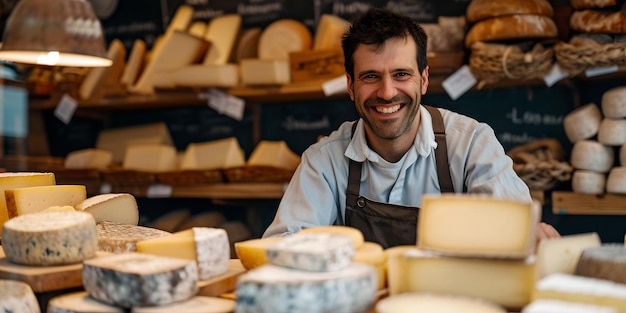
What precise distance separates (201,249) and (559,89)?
2592 mm

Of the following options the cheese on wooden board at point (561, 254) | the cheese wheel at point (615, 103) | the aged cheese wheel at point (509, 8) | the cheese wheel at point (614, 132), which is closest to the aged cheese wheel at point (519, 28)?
the aged cheese wheel at point (509, 8)

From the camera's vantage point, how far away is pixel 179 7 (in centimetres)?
440

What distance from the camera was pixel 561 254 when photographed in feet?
4.33

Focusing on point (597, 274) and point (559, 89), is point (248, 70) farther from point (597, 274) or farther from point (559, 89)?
point (597, 274)

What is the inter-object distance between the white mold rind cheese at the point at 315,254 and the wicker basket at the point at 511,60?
6.47 ft

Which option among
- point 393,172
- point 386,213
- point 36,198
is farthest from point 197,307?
point 393,172

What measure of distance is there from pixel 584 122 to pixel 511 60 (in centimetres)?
49

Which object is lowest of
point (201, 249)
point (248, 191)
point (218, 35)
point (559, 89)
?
point (248, 191)

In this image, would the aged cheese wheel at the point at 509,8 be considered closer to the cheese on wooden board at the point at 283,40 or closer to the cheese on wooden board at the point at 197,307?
the cheese on wooden board at the point at 283,40

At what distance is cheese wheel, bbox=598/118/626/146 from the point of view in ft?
9.56

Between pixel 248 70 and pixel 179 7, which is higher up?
pixel 179 7

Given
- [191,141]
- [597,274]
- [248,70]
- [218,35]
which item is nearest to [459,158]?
[597,274]

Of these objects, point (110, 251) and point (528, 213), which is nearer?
point (528, 213)

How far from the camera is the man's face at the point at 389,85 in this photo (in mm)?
2227
